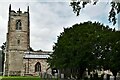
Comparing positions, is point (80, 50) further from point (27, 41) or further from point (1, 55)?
point (1, 55)

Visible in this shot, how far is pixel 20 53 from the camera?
83.4 meters

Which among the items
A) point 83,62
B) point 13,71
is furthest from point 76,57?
point 13,71

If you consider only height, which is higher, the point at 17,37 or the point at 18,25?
the point at 18,25

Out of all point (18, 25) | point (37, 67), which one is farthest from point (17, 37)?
point (37, 67)

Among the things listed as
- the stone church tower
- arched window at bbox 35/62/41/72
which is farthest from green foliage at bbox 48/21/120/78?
the stone church tower

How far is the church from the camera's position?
81.6m

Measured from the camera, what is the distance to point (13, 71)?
81000 mm

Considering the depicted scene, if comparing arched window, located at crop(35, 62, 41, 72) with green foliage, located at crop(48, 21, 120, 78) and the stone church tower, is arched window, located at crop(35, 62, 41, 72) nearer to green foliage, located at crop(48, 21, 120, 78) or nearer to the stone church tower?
the stone church tower

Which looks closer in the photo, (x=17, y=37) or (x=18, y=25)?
(x=17, y=37)

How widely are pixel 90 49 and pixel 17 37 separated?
166 ft

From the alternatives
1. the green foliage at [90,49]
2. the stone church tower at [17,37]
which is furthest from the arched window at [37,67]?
the green foliage at [90,49]

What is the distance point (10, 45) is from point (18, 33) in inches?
139

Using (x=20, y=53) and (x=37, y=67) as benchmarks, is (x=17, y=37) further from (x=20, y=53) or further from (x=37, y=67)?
(x=37, y=67)

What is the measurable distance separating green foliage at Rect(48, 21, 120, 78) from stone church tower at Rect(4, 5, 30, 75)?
4078cm
